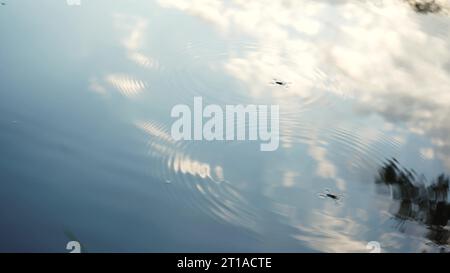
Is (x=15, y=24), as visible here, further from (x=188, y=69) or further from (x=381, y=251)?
(x=381, y=251)

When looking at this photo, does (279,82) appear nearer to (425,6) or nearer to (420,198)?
(420,198)

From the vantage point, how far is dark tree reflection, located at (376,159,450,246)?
2.85 metres

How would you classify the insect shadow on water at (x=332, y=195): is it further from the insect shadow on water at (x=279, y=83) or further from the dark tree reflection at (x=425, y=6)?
the dark tree reflection at (x=425, y=6)

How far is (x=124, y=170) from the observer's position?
2.93 metres

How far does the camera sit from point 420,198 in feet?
9.69

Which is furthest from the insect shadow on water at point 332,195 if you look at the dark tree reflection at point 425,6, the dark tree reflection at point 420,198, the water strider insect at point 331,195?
the dark tree reflection at point 425,6

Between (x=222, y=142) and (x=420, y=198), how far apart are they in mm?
1167

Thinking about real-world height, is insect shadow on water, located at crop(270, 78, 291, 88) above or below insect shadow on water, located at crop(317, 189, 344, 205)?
above

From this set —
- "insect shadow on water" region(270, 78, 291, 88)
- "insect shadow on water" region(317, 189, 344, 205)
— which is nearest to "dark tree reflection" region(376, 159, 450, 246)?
"insect shadow on water" region(317, 189, 344, 205)

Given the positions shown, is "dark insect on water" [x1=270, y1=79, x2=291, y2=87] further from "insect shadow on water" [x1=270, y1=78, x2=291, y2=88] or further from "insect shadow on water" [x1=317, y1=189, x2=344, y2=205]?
"insect shadow on water" [x1=317, y1=189, x2=344, y2=205]

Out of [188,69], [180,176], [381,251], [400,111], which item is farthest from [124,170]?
[400,111]

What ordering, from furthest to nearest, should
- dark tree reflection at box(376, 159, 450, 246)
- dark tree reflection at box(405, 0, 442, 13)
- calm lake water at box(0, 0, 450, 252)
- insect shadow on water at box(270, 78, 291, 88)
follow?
dark tree reflection at box(405, 0, 442, 13) → insect shadow on water at box(270, 78, 291, 88) → dark tree reflection at box(376, 159, 450, 246) → calm lake water at box(0, 0, 450, 252)

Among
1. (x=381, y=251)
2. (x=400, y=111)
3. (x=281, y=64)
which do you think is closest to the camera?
(x=381, y=251)
